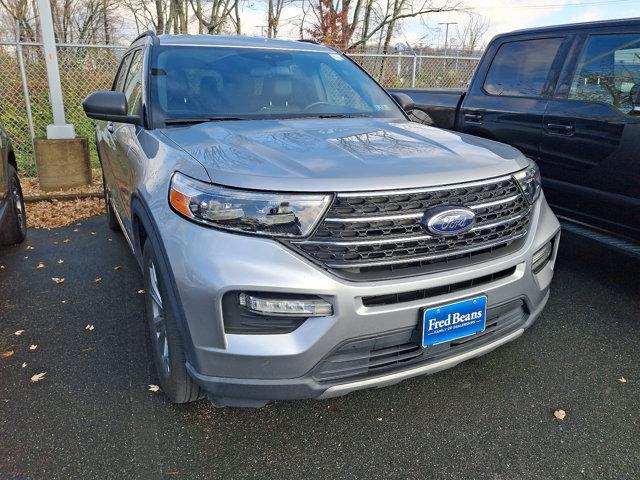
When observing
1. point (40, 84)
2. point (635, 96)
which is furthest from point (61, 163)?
point (635, 96)

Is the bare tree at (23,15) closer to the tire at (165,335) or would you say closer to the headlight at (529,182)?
the tire at (165,335)

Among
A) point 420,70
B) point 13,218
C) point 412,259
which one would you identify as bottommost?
point 13,218

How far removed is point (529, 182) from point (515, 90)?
228cm

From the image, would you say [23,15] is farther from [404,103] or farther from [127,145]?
[404,103]

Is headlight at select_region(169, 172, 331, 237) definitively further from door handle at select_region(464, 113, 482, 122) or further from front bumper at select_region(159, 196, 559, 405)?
door handle at select_region(464, 113, 482, 122)

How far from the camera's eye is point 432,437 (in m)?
2.16

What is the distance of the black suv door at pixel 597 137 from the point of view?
129 inches

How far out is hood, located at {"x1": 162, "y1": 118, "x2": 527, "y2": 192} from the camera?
181 centimetres

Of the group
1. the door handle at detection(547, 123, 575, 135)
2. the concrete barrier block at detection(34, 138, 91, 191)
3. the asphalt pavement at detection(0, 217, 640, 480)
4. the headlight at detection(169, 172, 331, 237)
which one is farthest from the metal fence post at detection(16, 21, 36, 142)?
the door handle at detection(547, 123, 575, 135)

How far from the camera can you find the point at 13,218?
174 inches

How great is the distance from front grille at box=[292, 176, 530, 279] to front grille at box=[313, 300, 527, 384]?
25cm

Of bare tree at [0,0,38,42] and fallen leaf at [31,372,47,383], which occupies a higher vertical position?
bare tree at [0,0,38,42]

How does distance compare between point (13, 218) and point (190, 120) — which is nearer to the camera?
point (190, 120)

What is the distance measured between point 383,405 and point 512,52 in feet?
11.4
